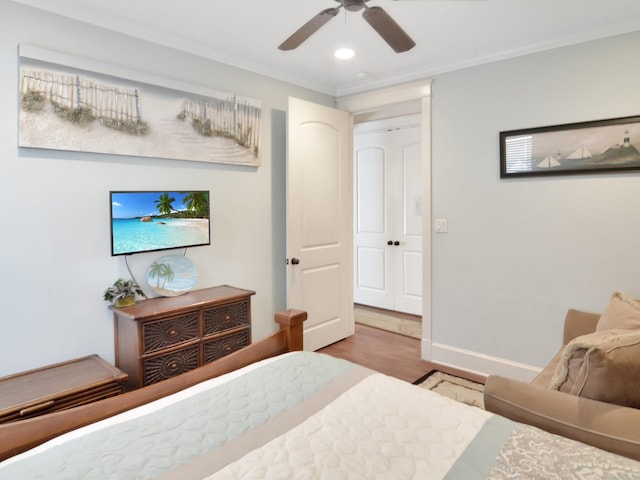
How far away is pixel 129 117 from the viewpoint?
8.37ft

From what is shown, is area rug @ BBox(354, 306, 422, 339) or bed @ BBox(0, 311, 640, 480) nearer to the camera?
bed @ BBox(0, 311, 640, 480)

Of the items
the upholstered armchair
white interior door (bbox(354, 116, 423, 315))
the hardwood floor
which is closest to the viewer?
the upholstered armchair

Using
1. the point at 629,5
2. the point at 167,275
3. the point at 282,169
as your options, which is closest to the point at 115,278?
the point at 167,275

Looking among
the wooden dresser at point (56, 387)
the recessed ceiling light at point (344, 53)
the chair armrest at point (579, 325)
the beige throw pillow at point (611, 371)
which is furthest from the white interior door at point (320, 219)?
the beige throw pillow at point (611, 371)

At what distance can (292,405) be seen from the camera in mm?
1363

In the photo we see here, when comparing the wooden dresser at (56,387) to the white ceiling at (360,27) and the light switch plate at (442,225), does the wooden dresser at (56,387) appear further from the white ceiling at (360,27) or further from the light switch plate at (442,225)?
the light switch plate at (442,225)

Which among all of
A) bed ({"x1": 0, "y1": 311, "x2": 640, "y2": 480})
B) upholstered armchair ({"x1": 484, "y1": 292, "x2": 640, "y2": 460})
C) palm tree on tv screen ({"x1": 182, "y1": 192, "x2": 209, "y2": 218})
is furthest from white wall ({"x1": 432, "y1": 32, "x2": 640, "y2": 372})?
bed ({"x1": 0, "y1": 311, "x2": 640, "y2": 480})

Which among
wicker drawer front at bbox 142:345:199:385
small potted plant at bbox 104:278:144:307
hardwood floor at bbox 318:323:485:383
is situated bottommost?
hardwood floor at bbox 318:323:485:383

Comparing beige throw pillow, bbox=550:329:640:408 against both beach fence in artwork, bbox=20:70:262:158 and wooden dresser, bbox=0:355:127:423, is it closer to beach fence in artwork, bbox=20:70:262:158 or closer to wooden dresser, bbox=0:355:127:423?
wooden dresser, bbox=0:355:127:423

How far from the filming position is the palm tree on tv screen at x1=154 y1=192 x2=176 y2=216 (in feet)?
8.80

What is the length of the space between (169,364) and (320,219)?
71.3 inches

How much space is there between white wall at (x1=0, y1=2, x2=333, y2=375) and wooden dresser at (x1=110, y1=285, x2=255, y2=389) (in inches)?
9.0

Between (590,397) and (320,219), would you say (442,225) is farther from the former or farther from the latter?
(590,397)

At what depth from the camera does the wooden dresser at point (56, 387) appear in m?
1.85
